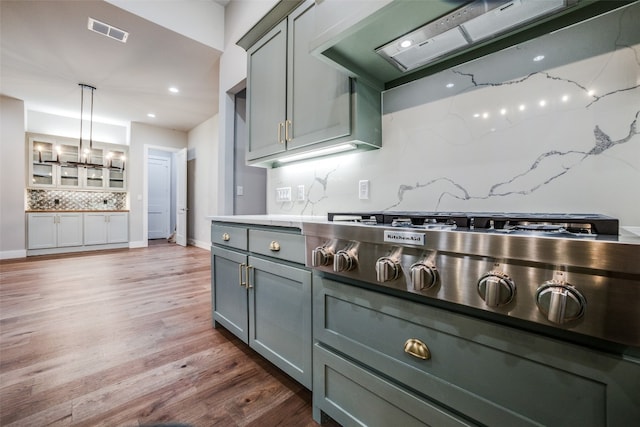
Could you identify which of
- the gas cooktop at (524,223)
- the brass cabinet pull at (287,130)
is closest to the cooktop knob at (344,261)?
the gas cooktop at (524,223)

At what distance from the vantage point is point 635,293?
0.46 m

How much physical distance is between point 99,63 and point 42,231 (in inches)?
141

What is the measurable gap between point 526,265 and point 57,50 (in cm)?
494

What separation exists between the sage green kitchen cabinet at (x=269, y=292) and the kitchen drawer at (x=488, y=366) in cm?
30

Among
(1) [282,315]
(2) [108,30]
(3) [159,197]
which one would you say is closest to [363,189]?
(1) [282,315]

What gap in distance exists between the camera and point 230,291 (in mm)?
1737

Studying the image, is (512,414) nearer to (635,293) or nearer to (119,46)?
(635,293)

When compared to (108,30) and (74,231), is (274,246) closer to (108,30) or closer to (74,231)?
(108,30)

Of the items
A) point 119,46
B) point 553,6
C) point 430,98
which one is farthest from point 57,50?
point 553,6

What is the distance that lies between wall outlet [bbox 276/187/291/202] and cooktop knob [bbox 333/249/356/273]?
4.19 ft

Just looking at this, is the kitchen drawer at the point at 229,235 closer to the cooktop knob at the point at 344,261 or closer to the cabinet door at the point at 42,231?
the cooktop knob at the point at 344,261

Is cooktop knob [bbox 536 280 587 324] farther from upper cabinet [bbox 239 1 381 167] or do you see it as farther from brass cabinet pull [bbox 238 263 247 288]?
brass cabinet pull [bbox 238 263 247 288]

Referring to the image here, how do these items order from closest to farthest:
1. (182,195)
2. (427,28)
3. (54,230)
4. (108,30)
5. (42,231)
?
(427,28) → (108,30) → (42,231) → (54,230) → (182,195)

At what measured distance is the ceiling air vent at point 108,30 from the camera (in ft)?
8.84
